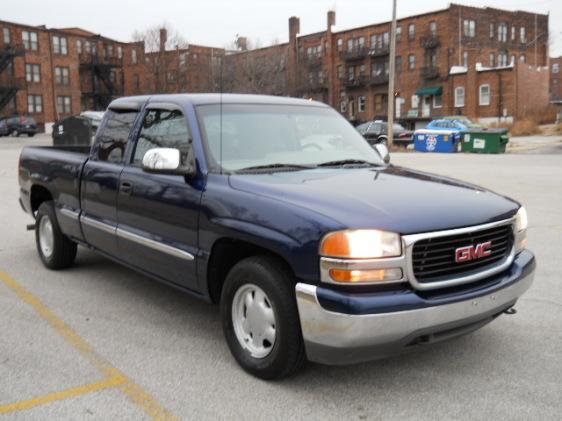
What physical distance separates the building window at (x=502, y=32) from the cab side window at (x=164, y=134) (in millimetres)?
60052

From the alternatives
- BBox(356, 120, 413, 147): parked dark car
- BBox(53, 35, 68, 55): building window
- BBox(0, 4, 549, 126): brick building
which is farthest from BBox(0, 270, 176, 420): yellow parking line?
BBox(53, 35, 68, 55): building window

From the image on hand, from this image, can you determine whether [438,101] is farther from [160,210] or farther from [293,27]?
[160,210]

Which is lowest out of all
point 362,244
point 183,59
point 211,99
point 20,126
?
point 362,244

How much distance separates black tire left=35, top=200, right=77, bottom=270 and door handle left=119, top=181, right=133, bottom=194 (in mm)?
1600

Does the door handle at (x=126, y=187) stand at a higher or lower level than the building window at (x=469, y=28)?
lower

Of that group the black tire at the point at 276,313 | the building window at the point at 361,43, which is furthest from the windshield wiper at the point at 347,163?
the building window at the point at 361,43

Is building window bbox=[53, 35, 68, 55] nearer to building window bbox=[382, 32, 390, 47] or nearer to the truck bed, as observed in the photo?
A: building window bbox=[382, 32, 390, 47]

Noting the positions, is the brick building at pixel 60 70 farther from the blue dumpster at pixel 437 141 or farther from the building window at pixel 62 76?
the blue dumpster at pixel 437 141

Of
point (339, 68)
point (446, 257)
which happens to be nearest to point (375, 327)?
point (446, 257)

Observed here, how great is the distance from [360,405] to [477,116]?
53505mm

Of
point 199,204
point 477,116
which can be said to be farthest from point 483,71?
point 199,204

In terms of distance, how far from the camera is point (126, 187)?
189 inches

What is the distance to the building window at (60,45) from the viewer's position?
60125 mm

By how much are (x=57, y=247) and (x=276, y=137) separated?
9.59 ft
